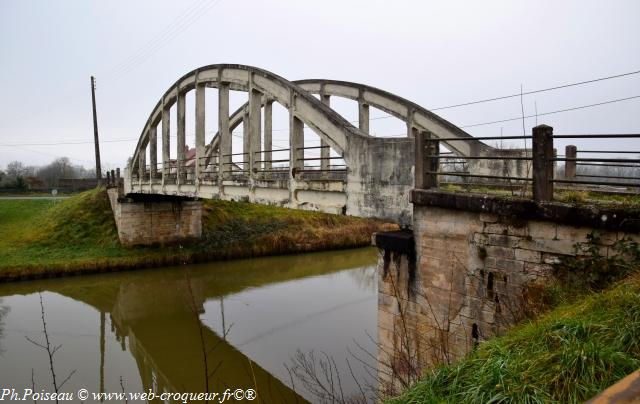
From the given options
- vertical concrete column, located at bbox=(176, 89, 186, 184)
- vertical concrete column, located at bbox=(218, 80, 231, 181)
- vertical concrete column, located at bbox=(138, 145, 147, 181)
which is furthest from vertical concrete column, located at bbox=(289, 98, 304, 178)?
vertical concrete column, located at bbox=(138, 145, 147, 181)

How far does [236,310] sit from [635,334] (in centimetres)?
1136

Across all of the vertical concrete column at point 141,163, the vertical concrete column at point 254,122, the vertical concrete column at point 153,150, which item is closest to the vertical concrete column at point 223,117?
the vertical concrete column at point 254,122

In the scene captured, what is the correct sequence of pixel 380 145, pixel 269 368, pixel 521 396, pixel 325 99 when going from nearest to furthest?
pixel 521 396, pixel 380 145, pixel 269 368, pixel 325 99

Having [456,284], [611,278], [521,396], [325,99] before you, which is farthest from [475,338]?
[325,99]

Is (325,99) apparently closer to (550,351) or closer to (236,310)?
(236,310)

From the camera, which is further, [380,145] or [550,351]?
[380,145]

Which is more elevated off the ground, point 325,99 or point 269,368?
point 325,99

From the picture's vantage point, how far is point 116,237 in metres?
19.6

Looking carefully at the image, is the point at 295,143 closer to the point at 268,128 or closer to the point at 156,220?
the point at 268,128

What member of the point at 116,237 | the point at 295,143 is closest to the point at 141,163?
the point at 116,237

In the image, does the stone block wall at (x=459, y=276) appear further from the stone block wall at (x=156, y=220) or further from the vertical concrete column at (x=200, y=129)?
the stone block wall at (x=156, y=220)

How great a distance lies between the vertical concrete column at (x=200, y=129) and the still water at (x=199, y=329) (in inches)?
129

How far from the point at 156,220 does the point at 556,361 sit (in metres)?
19.4

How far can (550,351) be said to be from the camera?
9.73 ft
